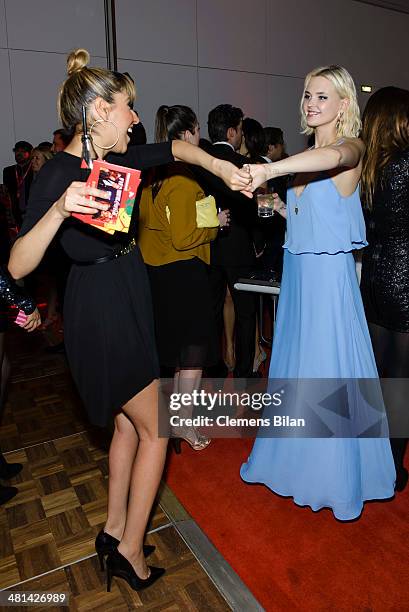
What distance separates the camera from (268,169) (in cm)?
154

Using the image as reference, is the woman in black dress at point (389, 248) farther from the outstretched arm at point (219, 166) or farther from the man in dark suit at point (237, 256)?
the man in dark suit at point (237, 256)

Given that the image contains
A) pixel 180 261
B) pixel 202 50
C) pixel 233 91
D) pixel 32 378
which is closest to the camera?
pixel 180 261

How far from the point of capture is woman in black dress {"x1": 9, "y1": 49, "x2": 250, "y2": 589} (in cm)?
129

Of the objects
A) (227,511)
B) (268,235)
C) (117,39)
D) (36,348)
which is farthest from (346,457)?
(117,39)

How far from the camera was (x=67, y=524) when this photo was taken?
209cm

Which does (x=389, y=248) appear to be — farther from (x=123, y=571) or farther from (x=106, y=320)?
(x=123, y=571)

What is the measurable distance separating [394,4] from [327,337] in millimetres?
9289

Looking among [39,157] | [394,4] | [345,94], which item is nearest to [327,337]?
[345,94]

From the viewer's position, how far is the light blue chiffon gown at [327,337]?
1.89 m

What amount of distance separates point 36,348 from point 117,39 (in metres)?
4.44

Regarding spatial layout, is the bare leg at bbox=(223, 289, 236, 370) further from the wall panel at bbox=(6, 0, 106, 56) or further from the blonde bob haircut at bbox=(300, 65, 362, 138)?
the wall panel at bbox=(6, 0, 106, 56)

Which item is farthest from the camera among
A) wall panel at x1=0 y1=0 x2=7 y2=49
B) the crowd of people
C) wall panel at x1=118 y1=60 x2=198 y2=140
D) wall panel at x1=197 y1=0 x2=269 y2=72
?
wall panel at x1=197 y1=0 x2=269 y2=72

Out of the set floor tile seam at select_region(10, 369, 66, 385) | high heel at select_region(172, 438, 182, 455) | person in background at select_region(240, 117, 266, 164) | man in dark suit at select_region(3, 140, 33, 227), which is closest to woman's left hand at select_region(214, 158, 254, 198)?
high heel at select_region(172, 438, 182, 455)

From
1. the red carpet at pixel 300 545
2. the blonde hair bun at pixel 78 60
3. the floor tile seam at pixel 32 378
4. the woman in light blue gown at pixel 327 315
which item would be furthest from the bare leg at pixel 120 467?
the floor tile seam at pixel 32 378
